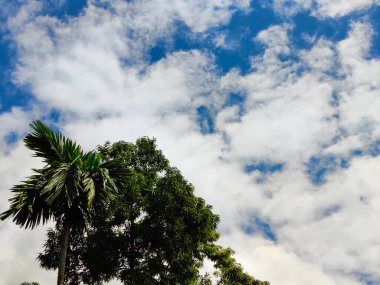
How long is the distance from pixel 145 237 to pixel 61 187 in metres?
9.50

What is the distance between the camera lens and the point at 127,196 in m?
20.7

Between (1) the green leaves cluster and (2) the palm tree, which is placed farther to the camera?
(1) the green leaves cluster

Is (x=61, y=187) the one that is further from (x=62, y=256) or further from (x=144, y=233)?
(x=144, y=233)

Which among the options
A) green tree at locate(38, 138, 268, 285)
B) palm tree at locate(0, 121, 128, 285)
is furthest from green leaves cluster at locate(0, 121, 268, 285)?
palm tree at locate(0, 121, 128, 285)

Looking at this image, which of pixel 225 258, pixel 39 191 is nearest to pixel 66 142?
pixel 39 191

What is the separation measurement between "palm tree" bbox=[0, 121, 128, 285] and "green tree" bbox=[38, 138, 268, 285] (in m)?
6.55

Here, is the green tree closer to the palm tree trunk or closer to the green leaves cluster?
the green leaves cluster

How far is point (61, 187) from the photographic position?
39.9 ft

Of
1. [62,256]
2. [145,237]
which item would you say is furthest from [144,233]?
[62,256]

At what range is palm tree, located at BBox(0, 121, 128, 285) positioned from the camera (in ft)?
40.5

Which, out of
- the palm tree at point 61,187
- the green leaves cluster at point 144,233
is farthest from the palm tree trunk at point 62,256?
the green leaves cluster at point 144,233

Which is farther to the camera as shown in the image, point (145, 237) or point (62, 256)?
point (145, 237)

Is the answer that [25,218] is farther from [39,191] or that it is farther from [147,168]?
[147,168]

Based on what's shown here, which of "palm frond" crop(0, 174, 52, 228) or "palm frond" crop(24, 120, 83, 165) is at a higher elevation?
"palm frond" crop(24, 120, 83, 165)
